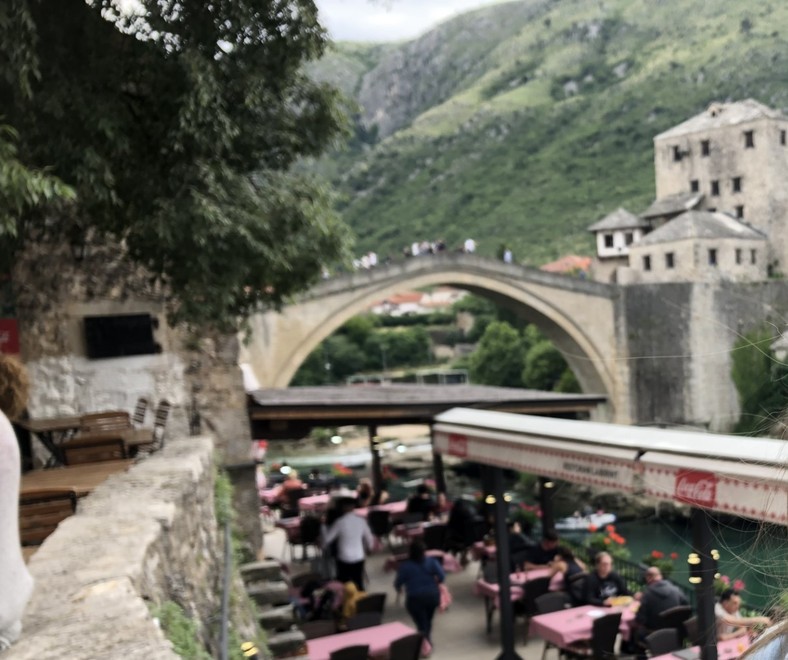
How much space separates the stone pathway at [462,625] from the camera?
7.59 m

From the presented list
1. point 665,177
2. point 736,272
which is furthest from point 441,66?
point 736,272

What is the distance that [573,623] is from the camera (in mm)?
6629

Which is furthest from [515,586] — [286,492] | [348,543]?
[286,492]

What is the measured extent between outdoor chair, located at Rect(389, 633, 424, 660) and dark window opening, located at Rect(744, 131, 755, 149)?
35829mm

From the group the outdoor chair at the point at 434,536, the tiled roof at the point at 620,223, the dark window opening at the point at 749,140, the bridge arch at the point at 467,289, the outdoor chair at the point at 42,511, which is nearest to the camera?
the outdoor chair at the point at 42,511

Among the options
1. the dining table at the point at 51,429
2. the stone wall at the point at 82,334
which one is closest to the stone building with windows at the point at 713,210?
the stone wall at the point at 82,334

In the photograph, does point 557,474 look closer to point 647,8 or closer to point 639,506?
point 639,506

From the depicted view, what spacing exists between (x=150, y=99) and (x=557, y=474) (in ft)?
13.5

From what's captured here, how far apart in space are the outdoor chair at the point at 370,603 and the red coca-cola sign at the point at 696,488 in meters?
3.62

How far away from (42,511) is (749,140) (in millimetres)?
38483

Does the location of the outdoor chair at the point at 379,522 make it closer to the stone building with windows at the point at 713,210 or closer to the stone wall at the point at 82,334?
the stone wall at the point at 82,334

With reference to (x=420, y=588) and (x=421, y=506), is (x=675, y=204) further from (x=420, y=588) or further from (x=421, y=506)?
(x=420, y=588)

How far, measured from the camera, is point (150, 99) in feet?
22.1

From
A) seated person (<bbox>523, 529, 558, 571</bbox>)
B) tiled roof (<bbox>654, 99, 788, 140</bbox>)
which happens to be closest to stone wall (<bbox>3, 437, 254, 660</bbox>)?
seated person (<bbox>523, 529, 558, 571</bbox>)
